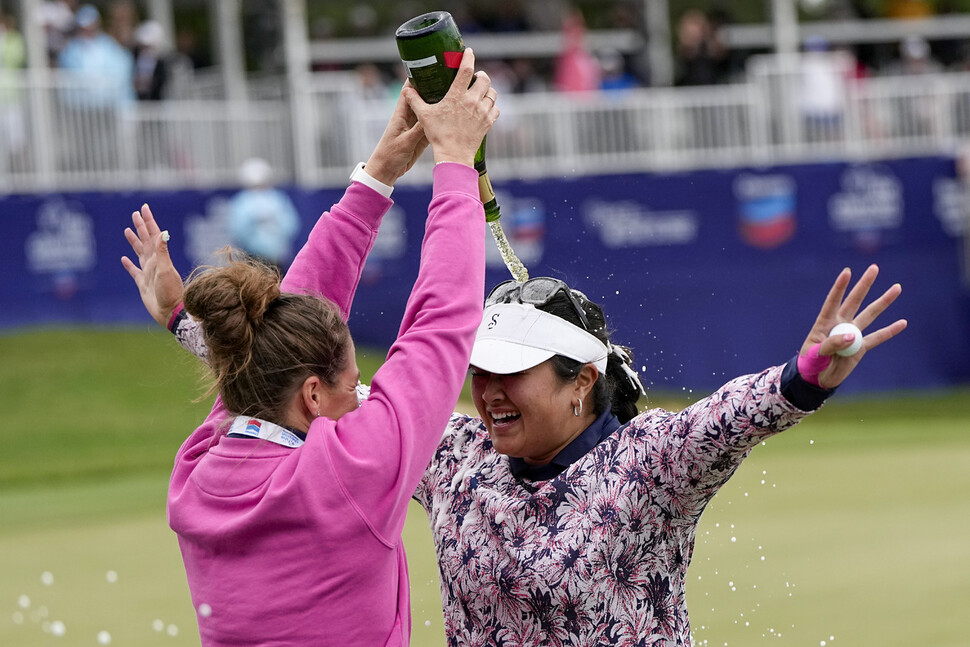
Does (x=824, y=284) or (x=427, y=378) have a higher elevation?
(x=427, y=378)

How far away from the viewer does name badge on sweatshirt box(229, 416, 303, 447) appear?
303cm

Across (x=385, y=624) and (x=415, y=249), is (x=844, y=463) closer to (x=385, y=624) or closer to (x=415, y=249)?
(x=415, y=249)

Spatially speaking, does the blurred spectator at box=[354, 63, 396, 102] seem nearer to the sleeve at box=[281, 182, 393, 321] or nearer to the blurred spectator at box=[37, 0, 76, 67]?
the blurred spectator at box=[37, 0, 76, 67]

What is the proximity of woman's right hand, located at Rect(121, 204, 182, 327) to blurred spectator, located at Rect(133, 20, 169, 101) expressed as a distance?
1392cm

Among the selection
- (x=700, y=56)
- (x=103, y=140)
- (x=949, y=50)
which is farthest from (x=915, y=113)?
(x=103, y=140)

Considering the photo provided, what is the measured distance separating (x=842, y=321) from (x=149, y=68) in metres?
15.5

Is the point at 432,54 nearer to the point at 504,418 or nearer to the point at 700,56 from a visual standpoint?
the point at 504,418

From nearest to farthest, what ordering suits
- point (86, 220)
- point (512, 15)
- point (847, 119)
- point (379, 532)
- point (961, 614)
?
1. point (379, 532)
2. point (961, 614)
3. point (86, 220)
4. point (847, 119)
5. point (512, 15)

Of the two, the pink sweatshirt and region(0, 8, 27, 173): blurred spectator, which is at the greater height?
the pink sweatshirt

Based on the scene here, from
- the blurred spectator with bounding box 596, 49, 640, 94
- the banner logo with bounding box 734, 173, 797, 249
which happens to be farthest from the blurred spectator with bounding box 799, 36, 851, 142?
the blurred spectator with bounding box 596, 49, 640, 94

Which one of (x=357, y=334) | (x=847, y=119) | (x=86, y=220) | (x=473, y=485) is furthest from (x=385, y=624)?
(x=847, y=119)

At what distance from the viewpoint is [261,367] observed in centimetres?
303

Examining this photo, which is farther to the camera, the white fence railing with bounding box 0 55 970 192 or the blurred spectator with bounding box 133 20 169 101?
the blurred spectator with bounding box 133 20 169 101

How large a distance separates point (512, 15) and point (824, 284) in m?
6.85
